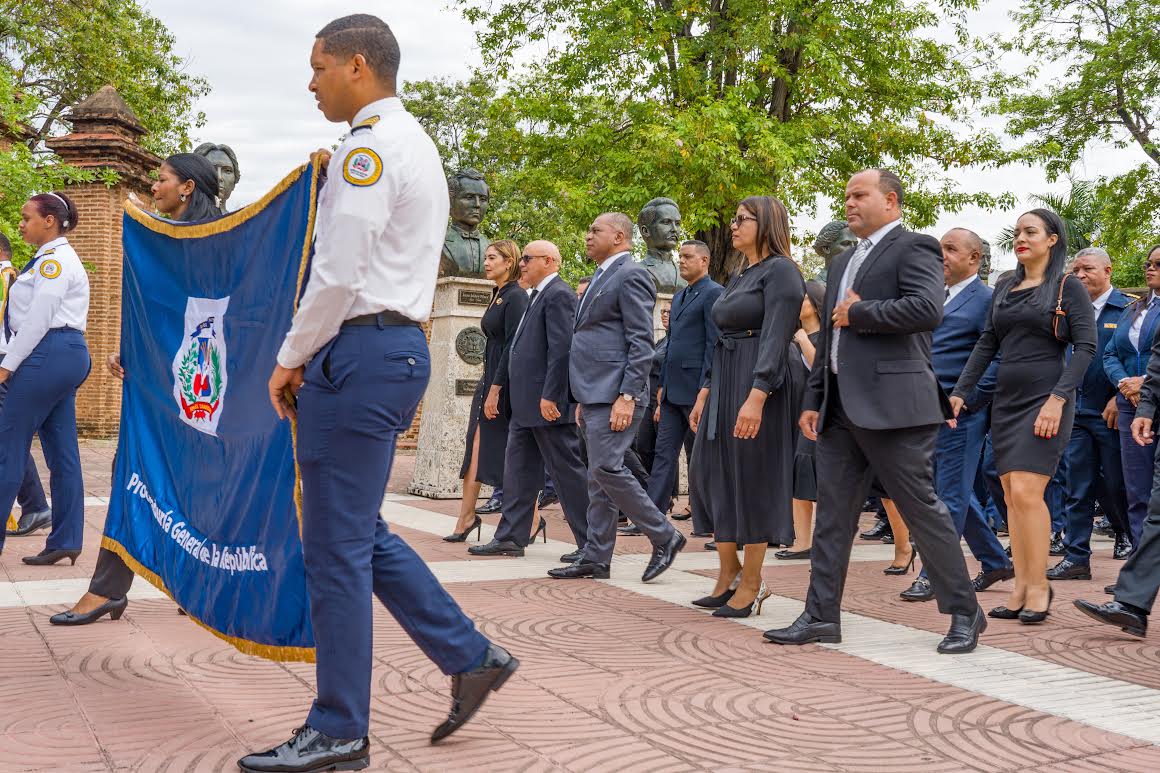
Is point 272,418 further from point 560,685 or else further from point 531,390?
point 531,390

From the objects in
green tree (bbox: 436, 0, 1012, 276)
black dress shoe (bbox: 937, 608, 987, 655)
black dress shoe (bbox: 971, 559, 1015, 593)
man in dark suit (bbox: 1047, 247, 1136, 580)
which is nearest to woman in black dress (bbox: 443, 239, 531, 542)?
black dress shoe (bbox: 971, 559, 1015, 593)

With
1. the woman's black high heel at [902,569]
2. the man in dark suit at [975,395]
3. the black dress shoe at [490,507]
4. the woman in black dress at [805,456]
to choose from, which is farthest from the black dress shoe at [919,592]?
the black dress shoe at [490,507]

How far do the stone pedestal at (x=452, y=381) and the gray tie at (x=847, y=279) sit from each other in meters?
6.53

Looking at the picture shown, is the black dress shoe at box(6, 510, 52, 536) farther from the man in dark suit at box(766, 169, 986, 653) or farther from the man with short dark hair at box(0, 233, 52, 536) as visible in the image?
the man in dark suit at box(766, 169, 986, 653)

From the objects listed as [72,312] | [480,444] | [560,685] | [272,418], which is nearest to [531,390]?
[480,444]

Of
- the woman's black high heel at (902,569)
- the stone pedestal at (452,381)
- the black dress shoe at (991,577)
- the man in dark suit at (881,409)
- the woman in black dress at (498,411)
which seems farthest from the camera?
the stone pedestal at (452,381)

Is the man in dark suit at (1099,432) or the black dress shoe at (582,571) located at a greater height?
the man in dark suit at (1099,432)

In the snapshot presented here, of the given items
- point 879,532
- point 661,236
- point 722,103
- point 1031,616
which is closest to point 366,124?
point 1031,616

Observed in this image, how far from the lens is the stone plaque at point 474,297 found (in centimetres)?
1136

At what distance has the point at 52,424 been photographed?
687 cm

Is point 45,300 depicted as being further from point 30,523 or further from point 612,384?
point 612,384

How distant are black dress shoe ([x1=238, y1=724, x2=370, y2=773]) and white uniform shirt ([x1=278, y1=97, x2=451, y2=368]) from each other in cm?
105

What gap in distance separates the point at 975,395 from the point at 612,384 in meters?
2.12

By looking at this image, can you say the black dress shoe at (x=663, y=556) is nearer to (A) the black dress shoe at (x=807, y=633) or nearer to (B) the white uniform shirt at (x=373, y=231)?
(A) the black dress shoe at (x=807, y=633)
